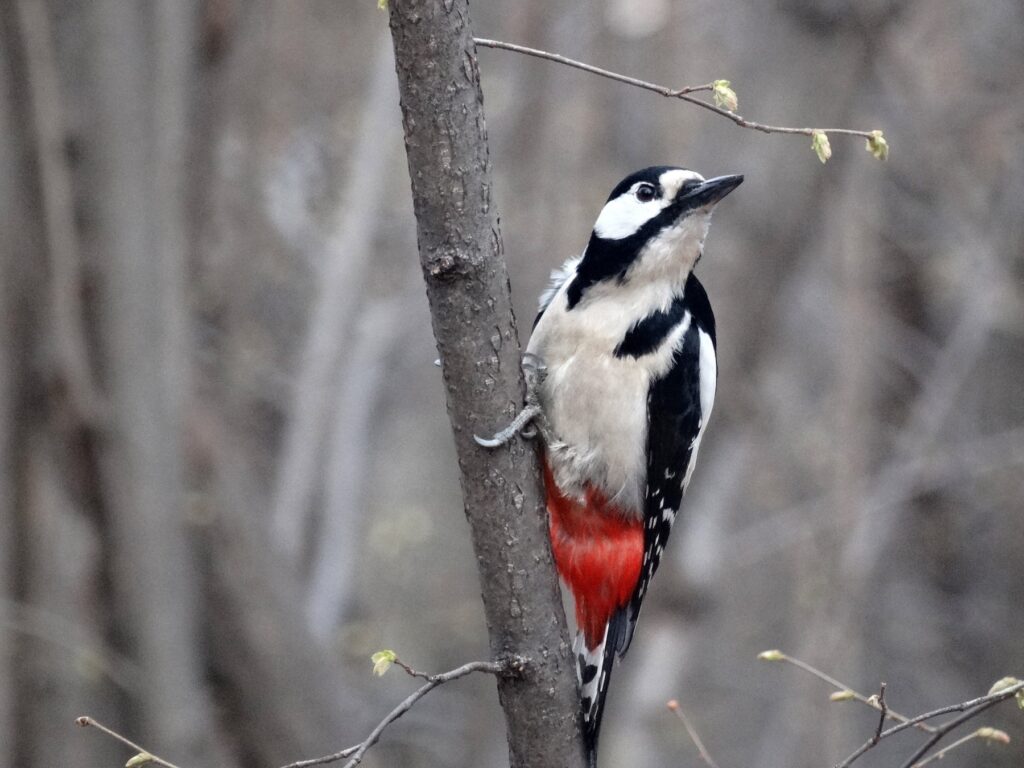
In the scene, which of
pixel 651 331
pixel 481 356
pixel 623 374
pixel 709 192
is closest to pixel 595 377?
pixel 623 374

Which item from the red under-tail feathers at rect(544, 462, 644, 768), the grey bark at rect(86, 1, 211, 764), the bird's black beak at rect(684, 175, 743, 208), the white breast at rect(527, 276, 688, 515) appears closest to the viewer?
the bird's black beak at rect(684, 175, 743, 208)

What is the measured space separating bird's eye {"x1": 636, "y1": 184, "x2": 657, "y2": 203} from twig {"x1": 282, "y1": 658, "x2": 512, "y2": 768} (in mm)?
1269

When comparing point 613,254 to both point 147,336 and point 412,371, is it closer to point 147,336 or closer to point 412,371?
point 147,336

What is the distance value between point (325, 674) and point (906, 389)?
520 centimetres

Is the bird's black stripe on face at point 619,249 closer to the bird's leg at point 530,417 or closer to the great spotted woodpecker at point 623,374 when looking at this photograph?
the great spotted woodpecker at point 623,374

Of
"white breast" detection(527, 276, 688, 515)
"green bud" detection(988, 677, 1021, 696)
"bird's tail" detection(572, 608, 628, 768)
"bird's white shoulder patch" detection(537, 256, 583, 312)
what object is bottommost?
"bird's tail" detection(572, 608, 628, 768)

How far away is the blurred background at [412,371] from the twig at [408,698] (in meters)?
2.50

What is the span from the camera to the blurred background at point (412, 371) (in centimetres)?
454

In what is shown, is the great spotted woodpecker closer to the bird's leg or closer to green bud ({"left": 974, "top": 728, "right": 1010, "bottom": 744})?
the bird's leg

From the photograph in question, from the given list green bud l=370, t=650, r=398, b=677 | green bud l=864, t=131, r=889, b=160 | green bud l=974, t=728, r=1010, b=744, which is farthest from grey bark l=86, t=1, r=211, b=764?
green bud l=974, t=728, r=1010, b=744

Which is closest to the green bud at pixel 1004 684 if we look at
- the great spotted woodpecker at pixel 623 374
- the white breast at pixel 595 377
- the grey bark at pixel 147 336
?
the great spotted woodpecker at pixel 623 374

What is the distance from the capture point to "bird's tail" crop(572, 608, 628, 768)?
2906mm

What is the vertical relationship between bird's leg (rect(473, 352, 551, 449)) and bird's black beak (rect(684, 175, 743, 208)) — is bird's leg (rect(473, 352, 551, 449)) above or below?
below

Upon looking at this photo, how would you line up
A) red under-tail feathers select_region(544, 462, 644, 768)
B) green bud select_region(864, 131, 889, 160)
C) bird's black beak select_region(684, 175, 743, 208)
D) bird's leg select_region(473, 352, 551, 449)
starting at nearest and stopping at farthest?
1. green bud select_region(864, 131, 889, 160)
2. bird's leg select_region(473, 352, 551, 449)
3. bird's black beak select_region(684, 175, 743, 208)
4. red under-tail feathers select_region(544, 462, 644, 768)
